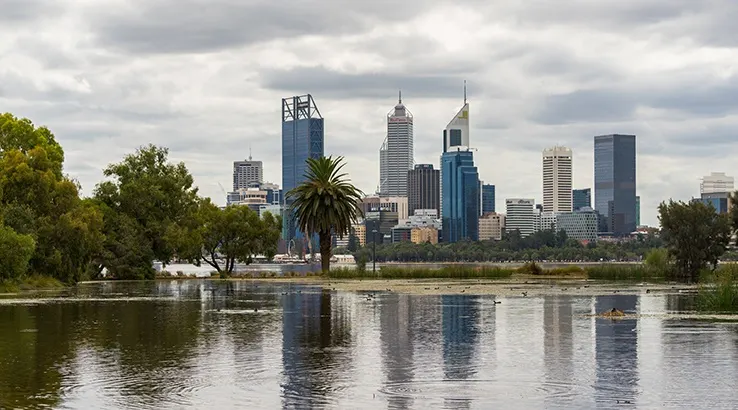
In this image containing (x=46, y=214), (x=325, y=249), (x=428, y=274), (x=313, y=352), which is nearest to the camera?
(x=313, y=352)

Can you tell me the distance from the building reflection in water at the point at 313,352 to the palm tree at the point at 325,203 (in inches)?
1821

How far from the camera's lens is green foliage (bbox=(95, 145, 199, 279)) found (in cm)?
9788

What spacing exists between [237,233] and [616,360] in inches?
3017

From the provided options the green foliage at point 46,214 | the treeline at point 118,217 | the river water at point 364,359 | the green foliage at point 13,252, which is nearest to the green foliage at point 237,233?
the treeline at point 118,217

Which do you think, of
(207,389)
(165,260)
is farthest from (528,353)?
(165,260)

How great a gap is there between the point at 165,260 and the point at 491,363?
80031 mm

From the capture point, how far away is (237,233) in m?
101

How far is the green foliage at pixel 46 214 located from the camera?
74500 millimetres

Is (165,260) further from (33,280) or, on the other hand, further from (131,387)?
(131,387)

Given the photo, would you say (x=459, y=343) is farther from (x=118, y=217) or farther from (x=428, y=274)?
(x=118, y=217)

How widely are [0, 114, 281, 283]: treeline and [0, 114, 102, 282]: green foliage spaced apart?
7 centimetres

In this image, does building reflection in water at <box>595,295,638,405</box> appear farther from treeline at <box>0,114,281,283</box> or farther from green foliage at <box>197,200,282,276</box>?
green foliage at <box>197,200,282,276</box>

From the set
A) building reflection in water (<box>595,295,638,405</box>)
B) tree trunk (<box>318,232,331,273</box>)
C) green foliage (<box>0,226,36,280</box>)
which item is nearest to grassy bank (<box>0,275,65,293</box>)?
green foliage (<box>0,226,36,280</box>)

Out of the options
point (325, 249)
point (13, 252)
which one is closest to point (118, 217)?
point (325, 249)
